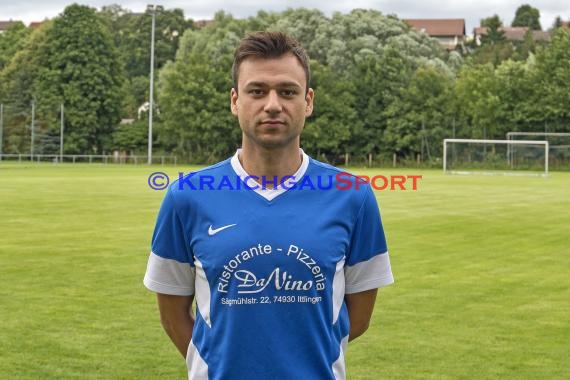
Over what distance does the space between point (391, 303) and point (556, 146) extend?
53243mm

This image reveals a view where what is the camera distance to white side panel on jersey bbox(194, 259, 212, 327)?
3.24m

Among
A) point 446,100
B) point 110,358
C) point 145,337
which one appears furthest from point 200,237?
Answer: point 446,100

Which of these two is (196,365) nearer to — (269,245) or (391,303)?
(269,245)

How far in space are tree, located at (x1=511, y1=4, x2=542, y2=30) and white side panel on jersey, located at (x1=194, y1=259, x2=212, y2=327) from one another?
565 ft

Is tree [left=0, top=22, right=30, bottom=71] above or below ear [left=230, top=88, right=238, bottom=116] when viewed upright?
above

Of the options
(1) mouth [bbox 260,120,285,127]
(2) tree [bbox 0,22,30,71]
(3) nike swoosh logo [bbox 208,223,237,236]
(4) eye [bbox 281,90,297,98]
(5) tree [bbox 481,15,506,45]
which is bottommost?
(3) nike swoosh logo [bbox 208,223,237,236]

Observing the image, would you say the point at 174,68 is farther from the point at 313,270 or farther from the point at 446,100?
the point at 313,270

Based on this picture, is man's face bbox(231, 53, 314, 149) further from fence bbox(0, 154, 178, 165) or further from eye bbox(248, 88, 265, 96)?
fence bbox(0, 154, 178, 165)

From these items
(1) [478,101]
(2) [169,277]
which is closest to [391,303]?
(2) [169,277]

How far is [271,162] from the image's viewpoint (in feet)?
10.7

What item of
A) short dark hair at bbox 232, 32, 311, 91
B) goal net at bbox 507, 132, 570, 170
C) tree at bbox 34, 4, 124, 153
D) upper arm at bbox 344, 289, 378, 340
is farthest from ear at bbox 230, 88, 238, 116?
tree at bbox 34, 4, 124, 153

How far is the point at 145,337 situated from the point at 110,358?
0.79 m

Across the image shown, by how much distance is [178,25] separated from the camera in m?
102

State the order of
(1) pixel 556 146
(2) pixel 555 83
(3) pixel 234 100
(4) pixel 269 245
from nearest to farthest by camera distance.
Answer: (4) pixel 269 245, (3) pixel 234 100, (1) pixel 556 146, (2) pixel 555 83
